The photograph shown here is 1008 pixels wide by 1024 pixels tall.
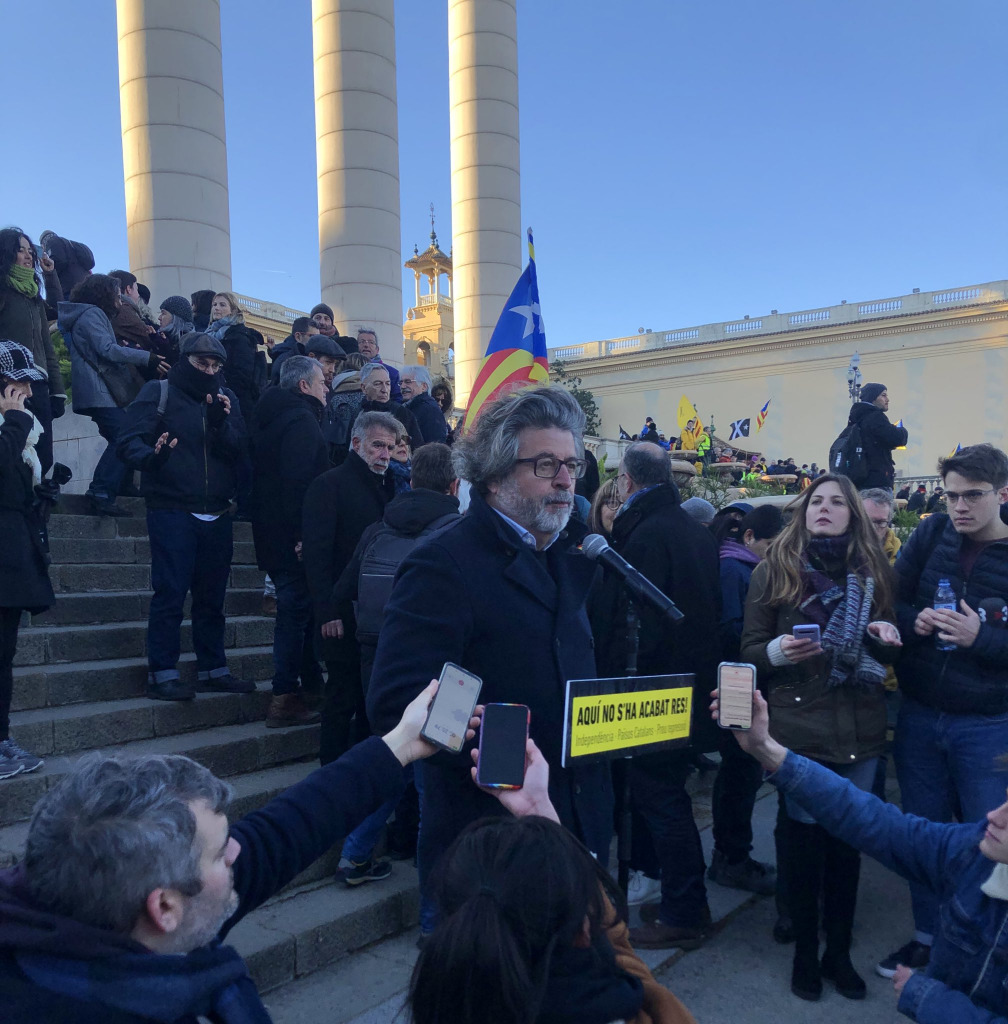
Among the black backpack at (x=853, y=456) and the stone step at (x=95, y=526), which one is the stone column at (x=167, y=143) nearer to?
the stone step at (x=95, y=526)

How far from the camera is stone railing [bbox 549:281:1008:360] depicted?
41.1 meters

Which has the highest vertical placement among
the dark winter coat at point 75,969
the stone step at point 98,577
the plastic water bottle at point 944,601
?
the stone step at point 98,577

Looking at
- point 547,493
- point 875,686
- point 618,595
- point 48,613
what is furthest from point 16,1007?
point 48,613

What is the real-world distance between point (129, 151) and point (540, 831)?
14.1m

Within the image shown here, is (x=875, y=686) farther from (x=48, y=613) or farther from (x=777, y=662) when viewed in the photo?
(x=48, y=613)

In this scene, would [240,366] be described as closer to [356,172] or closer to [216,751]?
[216,751]

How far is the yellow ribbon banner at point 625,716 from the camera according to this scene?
78.0 inches

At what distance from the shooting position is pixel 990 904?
1.95 metres

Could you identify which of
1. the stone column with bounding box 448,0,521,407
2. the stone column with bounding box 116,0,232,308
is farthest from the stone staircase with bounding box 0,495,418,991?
the stone column with bounding box 448,0,521,407

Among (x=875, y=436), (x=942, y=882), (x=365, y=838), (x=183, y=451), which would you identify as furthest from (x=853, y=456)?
(x=942, y=882)

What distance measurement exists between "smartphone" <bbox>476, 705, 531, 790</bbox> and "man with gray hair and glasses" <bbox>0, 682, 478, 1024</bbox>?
0.51m

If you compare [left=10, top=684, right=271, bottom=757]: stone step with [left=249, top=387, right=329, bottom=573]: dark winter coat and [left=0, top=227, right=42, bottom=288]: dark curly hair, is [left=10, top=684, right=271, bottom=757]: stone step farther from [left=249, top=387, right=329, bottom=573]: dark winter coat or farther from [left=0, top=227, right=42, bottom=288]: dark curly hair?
[left=0, top=227, right=42, bottom=288]: dark curly hair

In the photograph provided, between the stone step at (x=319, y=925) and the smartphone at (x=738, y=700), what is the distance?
6.45ft

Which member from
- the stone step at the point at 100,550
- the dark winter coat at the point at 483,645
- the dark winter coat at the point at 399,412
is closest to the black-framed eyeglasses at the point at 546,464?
the dark winter coat at the point at 483,645
